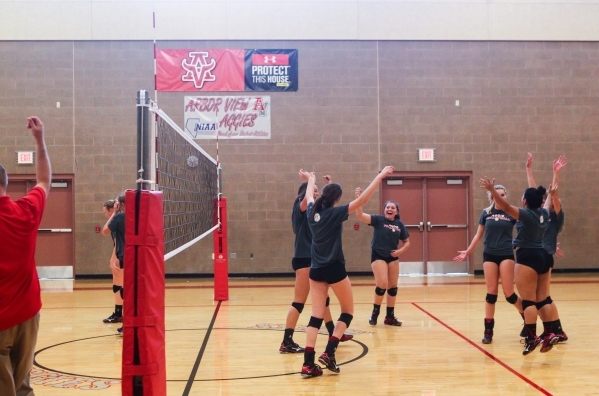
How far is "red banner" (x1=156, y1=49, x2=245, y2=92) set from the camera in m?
16.0

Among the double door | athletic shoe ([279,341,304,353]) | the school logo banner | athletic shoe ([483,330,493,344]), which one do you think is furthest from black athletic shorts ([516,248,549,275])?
the school logo banner

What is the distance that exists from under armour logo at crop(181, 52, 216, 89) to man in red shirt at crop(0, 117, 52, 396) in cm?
1230

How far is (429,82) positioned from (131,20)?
743 centimetres

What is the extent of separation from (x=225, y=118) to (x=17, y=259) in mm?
12548

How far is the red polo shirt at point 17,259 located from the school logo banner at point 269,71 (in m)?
12.5

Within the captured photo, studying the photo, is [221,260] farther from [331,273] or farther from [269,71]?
[331,273]

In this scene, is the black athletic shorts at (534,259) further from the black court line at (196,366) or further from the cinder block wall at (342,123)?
the cinder block wall at (342,123)

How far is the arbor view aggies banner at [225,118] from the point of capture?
15984mm

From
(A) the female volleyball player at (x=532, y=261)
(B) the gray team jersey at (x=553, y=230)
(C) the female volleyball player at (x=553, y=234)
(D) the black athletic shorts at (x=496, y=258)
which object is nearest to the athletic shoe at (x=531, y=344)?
(A) the female volleyball player at (x=532, y=261)

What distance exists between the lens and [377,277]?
912cm

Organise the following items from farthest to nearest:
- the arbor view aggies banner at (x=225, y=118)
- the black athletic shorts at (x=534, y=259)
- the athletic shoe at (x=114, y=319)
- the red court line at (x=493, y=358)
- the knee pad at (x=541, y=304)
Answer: the arbor view aggies banner at (x=225, y=118) < the athletic shoe at (x=114, y=319) < the knee pad at (x=541, y=304) < the black athletic shorts at (x=534, y=259) < the red court line at (x=493, y=358)

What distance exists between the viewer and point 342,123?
636 inches

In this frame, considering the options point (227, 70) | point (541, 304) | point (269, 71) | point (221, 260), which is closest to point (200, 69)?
point (227, 70)

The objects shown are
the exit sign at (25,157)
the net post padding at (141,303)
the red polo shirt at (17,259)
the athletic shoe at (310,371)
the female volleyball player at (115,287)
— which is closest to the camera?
the red polo shirt at (17,259)
